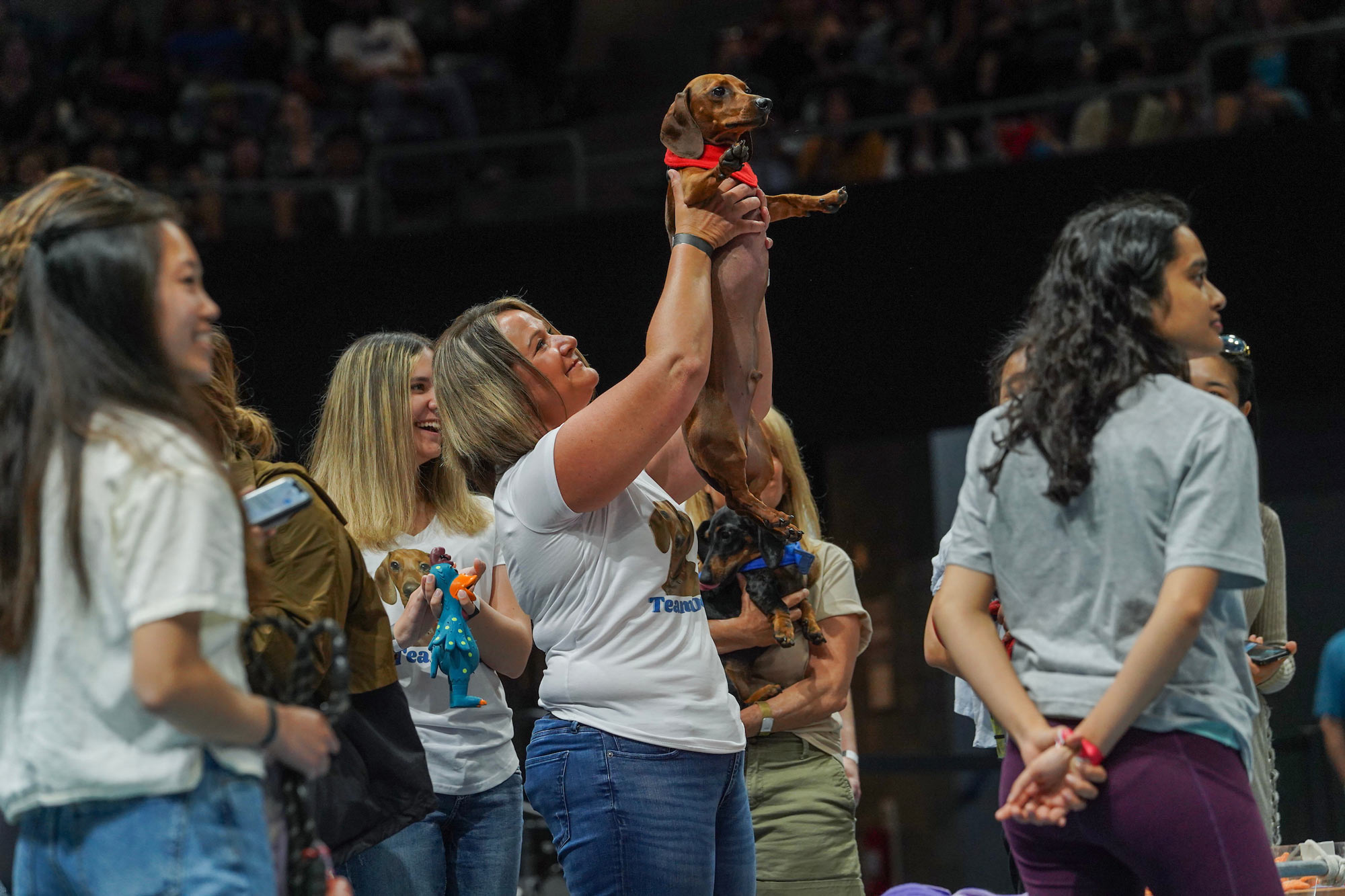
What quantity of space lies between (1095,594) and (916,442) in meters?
4.52

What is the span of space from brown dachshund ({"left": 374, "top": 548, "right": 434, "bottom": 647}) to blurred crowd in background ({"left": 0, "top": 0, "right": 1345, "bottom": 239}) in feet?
12.3

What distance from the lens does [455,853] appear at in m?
Result: 2.41

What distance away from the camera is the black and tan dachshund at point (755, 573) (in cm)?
260

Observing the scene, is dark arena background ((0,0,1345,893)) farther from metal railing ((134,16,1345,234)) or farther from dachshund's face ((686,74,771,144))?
dachshund's face ((686,74,771,144))

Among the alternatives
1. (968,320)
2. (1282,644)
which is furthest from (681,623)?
(968,320)

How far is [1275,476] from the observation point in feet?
18.6

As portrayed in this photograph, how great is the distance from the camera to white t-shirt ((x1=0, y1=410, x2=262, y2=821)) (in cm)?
132

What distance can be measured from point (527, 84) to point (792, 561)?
589cm

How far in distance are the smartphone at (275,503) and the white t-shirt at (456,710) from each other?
0.83 meters

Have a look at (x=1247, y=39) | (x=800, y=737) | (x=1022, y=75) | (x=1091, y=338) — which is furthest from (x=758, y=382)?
(x=1022, y=75)

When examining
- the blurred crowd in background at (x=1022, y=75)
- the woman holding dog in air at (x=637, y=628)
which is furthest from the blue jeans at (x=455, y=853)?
the blurred crowd in background at (x=1022, y=75)

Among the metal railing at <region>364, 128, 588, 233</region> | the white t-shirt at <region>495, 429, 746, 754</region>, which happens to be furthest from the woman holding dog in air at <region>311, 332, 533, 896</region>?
the metal railing at <region>364, 128, 588, 233</region>

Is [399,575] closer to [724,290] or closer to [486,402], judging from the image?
[486,402]

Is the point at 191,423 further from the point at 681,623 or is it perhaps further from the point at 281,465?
the point at 681,623
